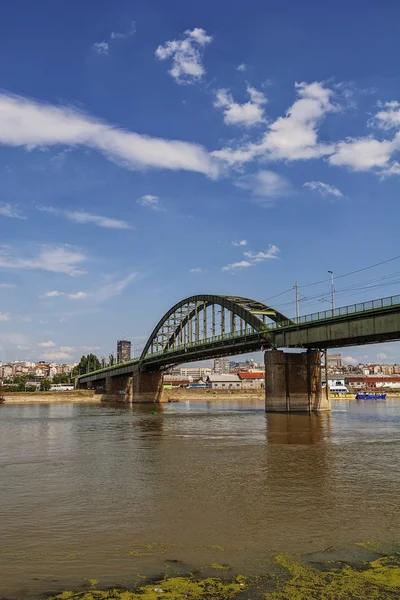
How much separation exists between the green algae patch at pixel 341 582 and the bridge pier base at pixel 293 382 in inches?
2519

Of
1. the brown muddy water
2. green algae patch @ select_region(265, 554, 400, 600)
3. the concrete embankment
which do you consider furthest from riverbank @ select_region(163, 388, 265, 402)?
green algae patch @ select_region(265, 554, 400, 600)

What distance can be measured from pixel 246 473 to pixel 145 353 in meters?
122

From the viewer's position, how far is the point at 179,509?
1652cm

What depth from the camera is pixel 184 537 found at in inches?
524

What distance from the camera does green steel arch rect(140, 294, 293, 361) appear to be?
89.4 m

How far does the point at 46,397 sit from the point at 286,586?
139145 millimetres

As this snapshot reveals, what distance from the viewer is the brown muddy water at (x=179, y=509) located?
37.4ft

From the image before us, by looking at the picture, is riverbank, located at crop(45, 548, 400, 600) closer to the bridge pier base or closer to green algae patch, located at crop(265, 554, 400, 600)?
green algae patch, located at crop(265, 554, 400, 600)

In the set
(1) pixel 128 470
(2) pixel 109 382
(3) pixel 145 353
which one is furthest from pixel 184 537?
(2) pixel 109 382

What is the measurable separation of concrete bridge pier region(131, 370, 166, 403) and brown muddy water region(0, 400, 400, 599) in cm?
10782

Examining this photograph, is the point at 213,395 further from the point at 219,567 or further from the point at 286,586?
the point at 286,586

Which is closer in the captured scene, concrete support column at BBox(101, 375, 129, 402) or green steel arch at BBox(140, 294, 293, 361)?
green steel arch at BBox(140, 294, 293, 361)

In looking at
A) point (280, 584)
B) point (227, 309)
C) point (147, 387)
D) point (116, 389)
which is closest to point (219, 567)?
point (280, 584)

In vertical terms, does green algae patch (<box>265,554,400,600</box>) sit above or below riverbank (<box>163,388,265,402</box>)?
above
